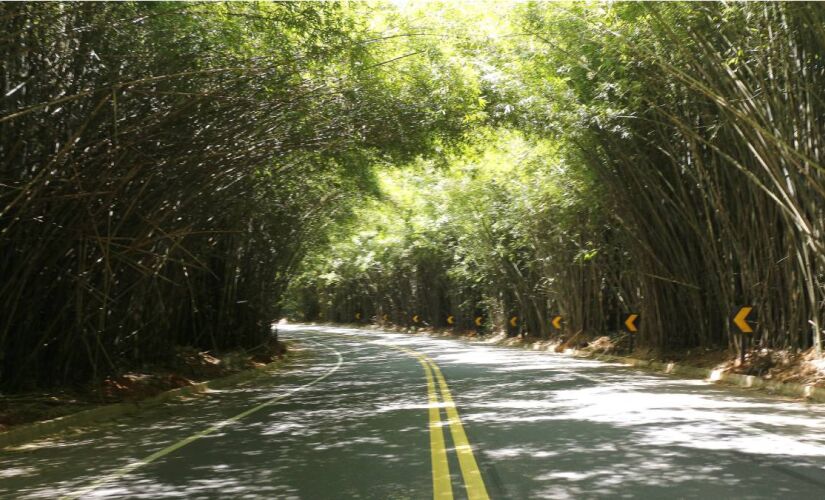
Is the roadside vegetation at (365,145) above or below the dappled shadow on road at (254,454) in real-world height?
above

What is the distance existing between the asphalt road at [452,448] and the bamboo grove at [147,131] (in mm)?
1944

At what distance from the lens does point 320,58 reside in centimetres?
1259

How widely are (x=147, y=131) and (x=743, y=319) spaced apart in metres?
10.2

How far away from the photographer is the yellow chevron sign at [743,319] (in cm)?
1366

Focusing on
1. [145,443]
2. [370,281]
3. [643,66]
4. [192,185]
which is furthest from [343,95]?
[370,281]

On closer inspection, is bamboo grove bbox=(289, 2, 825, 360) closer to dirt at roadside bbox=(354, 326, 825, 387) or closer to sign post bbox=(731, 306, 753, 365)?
dirt at roadside bbox=(354, 326, 825, 387)

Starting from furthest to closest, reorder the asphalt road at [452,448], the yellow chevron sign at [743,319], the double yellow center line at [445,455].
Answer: the yellow chevron sign at [743,319], the asphalt road at [452,448], the double yellow center line at [445,455]

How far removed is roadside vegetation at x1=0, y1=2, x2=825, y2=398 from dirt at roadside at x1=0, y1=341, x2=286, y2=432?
1.30ft

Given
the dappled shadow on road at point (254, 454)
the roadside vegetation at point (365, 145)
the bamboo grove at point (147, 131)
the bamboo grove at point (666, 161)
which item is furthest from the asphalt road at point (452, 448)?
the bamboo grove at point (666, 161)

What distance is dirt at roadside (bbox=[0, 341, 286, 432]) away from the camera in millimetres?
10078

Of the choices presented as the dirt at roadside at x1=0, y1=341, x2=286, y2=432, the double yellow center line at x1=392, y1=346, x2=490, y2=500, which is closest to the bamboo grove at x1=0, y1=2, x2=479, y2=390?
the dirt at roadside at x1=0, y1=341, x2=286, y2=432

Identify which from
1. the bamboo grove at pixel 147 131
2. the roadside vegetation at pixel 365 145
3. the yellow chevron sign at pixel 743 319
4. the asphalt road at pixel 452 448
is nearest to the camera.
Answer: the asphalt road at pixel 452 448

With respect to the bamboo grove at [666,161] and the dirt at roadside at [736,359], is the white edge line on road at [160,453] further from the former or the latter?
the dirt at roadside at [736,359]

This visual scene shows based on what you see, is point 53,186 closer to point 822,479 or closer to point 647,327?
point 822,479
